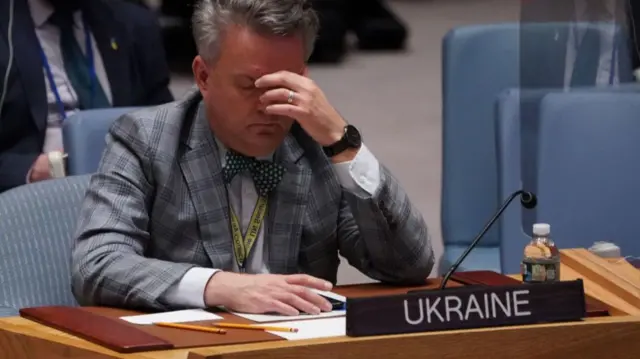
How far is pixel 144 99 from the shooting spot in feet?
15.0

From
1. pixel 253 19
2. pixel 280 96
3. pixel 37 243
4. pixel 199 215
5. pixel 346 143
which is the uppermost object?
pixel 253 19

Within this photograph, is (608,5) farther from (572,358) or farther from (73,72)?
(572,358)

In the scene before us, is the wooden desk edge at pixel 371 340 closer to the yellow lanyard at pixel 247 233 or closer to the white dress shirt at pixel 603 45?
the yellow lanyard at pixel 247 233

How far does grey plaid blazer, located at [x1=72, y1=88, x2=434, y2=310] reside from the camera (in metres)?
2.89

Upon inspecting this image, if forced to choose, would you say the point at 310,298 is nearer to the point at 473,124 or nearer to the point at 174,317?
the point at 174,317

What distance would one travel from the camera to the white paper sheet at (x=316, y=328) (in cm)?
242

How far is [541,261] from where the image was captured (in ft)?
9.20

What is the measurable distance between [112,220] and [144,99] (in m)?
1.71

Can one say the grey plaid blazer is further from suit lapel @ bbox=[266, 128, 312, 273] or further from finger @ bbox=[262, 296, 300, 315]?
finger @ bbox=[262, 296, 300, 315]

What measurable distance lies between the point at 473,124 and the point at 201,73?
1502 millimetres

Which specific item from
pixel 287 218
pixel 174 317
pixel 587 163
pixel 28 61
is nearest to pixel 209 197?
pixel 287 218

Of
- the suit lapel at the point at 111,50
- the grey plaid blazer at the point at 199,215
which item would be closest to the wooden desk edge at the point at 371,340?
the grey plaid blazer at the point at 199,215

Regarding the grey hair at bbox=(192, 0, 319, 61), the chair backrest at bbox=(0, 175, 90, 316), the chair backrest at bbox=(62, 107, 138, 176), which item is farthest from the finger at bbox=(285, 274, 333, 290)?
the chair backrest at bbox=(62, 107, 138, 176)

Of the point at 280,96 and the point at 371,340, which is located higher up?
the point at 280,96
